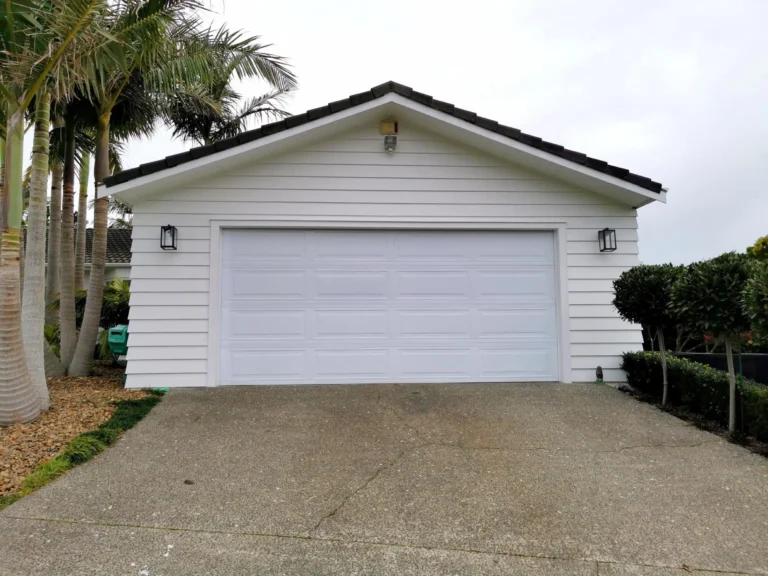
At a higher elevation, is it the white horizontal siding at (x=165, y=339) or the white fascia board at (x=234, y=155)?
the white fascia board at (x=234, y=155)

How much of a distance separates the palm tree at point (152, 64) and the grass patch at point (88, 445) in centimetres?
229

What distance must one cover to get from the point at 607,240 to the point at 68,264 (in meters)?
8.29

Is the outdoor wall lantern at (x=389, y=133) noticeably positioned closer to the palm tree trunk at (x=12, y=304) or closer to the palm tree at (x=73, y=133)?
the palm tree trunk at (x=12, y=304)

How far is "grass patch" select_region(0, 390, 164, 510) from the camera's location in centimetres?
278

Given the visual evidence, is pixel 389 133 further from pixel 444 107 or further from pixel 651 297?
pixel 651 297

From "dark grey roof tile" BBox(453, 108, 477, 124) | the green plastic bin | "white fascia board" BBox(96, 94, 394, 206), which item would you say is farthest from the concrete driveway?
"dark grey roof tile" BBox(453, 108, 477, 124)

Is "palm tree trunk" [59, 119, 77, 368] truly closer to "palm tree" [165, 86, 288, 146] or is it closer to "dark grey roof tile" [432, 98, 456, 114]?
"palm tree" [165, 86, 288, 146]

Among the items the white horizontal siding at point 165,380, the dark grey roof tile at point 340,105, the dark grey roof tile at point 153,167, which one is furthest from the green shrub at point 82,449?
the dark grey roof tile at point 340,105

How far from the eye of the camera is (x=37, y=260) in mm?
4391

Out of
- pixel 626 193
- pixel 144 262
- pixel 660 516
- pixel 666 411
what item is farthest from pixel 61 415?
pixel 626 193

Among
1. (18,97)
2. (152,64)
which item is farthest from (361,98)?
(18,97)

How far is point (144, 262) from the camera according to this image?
5.30 m

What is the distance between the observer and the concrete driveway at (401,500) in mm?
2043

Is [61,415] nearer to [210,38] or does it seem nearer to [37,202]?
[37,202]
